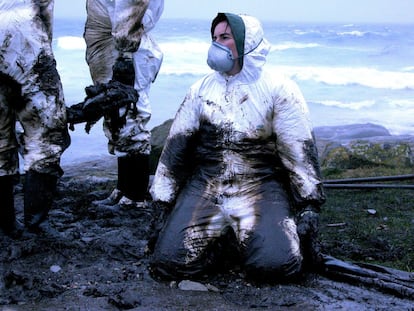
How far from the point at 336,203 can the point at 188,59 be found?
69.2 ft

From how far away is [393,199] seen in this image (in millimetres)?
6180

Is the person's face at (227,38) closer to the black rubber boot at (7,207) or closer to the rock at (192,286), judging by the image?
the rock at (192,286)

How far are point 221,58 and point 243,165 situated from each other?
602 mm

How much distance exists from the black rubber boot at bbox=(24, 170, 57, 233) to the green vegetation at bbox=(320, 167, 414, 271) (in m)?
1.72

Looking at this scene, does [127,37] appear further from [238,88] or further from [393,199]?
[393,199]

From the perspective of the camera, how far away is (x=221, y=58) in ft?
13.6

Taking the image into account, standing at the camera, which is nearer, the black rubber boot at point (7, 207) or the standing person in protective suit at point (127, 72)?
the black rubber boot at point (7, 207)

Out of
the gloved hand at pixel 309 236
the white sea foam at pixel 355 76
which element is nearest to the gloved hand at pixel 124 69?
the gloved hand at pixel 309 236

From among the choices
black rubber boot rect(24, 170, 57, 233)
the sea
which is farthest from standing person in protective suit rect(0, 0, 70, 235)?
the sea

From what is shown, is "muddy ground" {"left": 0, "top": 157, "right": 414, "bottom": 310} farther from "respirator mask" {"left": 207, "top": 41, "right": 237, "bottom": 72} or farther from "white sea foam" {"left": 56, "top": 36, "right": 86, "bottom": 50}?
"white sea foam" {"left": 56, "top": 36, "right": 86, "bottom": 50}

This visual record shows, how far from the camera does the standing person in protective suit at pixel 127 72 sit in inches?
209

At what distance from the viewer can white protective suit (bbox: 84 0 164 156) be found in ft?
17.4

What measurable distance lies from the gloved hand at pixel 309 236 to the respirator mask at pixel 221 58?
887mm

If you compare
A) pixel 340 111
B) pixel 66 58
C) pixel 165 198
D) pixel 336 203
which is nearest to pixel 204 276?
pixel 165 198
